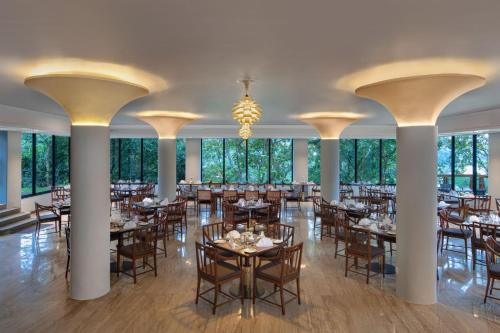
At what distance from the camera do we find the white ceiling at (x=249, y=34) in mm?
2814

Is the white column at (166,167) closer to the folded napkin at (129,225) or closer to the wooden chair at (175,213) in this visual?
the wooden chair at (175,213)

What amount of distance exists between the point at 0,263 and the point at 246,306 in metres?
6.15

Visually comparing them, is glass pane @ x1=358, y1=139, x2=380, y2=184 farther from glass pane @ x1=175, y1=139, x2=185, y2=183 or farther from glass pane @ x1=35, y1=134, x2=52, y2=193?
glass pane @ x1=35, y1=134, x2=52, y2=193

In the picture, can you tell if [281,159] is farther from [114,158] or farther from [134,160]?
[114,158]

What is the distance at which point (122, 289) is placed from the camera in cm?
591

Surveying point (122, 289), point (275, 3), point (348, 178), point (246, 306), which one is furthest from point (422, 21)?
point (348, 178)

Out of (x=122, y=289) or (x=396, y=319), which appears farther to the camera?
(x=122, y=289)

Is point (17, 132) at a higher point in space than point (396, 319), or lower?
higher

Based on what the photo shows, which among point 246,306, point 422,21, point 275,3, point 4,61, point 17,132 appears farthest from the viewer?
point 17,132

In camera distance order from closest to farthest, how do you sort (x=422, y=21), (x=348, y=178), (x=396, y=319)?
(x=422, y=21) → (x=396, y=319) → (x=348, y=178)

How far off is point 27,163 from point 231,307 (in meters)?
12.8

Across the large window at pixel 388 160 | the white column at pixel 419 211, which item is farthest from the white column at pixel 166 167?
the large window at pixel 388 160

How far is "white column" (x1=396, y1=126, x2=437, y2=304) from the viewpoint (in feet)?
17.7

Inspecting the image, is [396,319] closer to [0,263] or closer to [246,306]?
[246,306]
